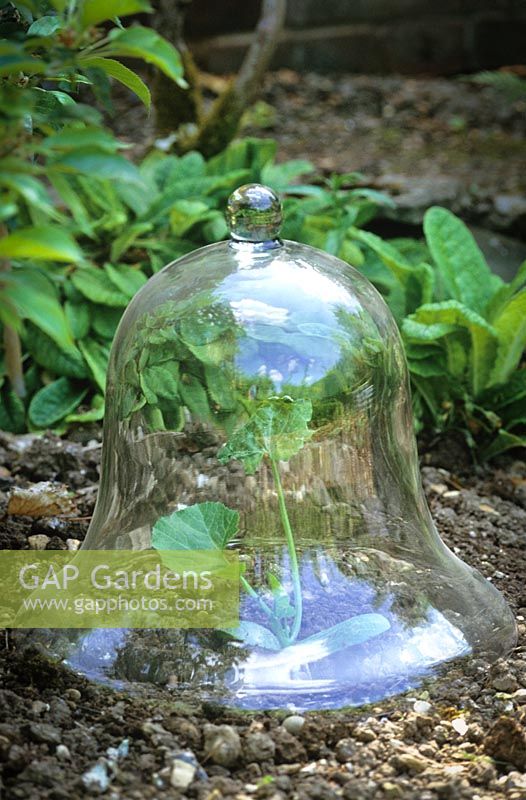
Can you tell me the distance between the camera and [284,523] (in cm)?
185

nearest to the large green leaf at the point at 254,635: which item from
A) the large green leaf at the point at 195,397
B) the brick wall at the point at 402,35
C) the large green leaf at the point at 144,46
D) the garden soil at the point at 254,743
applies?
the garden soil at the point at 254,743

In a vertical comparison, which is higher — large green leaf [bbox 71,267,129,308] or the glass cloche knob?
the glass cloche knob

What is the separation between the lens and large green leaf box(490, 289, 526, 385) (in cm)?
297

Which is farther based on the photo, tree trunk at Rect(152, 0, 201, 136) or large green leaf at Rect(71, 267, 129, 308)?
tree trunk at Rect(152, 0, 201, 136)

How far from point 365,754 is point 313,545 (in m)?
0.40

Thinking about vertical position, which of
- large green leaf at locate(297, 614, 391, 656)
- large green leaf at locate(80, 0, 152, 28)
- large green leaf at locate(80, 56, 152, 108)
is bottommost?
large green leaf at locate(297, 614, 391, 656)

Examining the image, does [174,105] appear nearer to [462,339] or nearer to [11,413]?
[11,413]

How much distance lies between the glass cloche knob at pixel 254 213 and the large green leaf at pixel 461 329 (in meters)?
1.16

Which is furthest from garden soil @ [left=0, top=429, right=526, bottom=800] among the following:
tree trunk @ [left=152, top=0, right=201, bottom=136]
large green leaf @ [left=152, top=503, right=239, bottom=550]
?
tree trunk @ [left=152, top=0, right=201, bottom=136]

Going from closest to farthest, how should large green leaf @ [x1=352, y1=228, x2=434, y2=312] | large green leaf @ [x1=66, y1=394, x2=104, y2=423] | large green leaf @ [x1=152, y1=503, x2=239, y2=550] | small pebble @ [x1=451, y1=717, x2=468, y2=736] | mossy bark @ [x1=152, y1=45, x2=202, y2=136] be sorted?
small pebble @ [x1=451, y1=717, x2=468, y2=736]
large green leaf @ [x1=152, y1=503, x2=239, y2=550]
large green leaf @ [x1=66, y1=394, x2=104, y2=423]
large green leaf @ [x1=352, y1=228, x2=434, y2=312]
mossy bark @ [x1=152, y1=45, x2=202, y2=136]

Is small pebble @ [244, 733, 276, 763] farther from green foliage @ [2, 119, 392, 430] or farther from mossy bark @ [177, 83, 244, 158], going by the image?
mossy bark @ [177, 83, 244, 158]

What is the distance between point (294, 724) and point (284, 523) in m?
0.34

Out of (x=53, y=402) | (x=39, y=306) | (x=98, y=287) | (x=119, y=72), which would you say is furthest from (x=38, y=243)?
(x=98, y=287)

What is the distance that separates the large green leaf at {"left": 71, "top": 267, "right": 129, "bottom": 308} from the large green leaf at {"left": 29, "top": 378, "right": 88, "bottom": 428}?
0.27 metres
